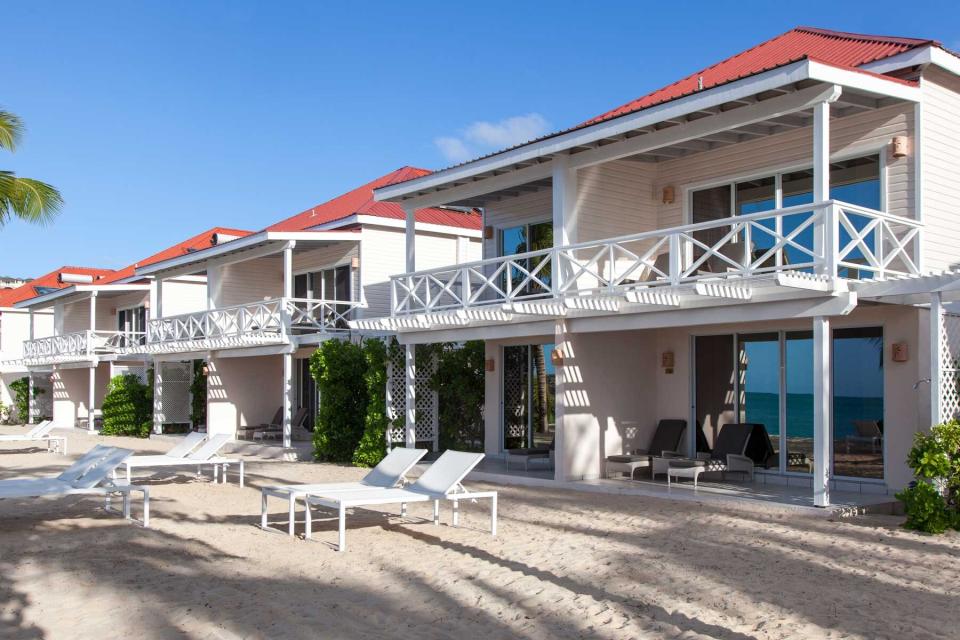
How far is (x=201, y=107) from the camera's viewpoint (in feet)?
75.6

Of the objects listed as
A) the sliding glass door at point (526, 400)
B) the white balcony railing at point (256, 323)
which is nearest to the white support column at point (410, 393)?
the sliding glass door at point (526, 400)

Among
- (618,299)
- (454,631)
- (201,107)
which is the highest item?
(201,107)

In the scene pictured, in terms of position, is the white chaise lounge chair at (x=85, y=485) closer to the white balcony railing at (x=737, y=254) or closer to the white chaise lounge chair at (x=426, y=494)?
the white chaise lounge chair at (x=426, y=494)

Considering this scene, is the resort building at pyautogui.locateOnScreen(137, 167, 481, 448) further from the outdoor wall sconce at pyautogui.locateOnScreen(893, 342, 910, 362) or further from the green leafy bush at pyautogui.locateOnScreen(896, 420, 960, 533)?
the green leafy bush at pyautogui.locateOnScreen(896, 420, 960, 533)

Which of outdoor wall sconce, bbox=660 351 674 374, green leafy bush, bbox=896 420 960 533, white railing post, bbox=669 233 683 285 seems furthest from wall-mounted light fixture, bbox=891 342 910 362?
outdoor wall sconce, bbox=660 351 674 374

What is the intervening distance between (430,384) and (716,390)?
19.5ft

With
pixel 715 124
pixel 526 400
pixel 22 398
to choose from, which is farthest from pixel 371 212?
pixel 22 398

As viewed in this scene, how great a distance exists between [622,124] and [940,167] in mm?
4200

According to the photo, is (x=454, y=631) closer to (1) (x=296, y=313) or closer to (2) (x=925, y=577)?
(2) (x=925, y=577)

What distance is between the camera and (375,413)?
17328 millimetres

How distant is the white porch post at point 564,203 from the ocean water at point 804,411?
3.41m

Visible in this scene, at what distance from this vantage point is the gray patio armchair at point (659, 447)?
45.9 feet

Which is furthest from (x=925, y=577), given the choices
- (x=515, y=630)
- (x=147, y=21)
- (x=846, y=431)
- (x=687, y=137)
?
(x=147, y=21)

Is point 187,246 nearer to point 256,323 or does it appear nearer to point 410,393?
point 256,323
